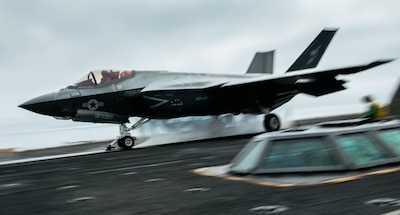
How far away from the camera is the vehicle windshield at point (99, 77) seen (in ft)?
65.2

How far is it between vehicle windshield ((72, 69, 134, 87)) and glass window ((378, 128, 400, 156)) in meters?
14.2

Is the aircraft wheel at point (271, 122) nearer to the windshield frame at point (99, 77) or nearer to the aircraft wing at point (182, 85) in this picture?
the aircraft wing at point (182, 85)

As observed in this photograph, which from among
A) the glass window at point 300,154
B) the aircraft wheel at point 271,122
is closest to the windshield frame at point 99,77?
the aircraft wheel at point 271,122

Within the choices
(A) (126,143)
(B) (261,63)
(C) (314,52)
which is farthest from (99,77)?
(C) (314,52)

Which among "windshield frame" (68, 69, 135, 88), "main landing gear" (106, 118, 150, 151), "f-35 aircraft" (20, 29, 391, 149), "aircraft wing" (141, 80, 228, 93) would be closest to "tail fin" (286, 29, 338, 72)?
"f-35 aircraft" (20, 29, 391, 149)

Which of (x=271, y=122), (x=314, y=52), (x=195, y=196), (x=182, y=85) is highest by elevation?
(x=314, y=52)

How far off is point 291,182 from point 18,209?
3.89 metres

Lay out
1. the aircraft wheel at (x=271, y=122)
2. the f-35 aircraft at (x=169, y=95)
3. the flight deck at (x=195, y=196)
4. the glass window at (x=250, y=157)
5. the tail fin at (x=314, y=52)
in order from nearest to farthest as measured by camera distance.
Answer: the flight deck at (x=195, y=196) → the glass window at (x=250, y=157) → the f-35 aircraft at (x=169, y=95) → the aircraft wheel at (x=271, y=122) → the tail fin at (x=314, y=52)

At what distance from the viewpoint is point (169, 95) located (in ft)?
68.6

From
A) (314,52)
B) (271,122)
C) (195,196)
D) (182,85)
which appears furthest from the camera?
(314,52)

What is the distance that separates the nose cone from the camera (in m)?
18.5

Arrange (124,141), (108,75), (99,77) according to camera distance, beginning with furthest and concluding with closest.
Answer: (108,75) < (99,77) < (124,141)

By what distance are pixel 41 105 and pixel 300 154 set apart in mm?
13679

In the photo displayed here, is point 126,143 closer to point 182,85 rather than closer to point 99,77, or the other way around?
point 99,77
